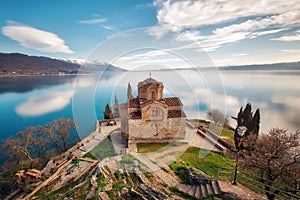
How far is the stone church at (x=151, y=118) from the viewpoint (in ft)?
50.8

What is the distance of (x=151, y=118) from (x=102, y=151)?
19.3 feet

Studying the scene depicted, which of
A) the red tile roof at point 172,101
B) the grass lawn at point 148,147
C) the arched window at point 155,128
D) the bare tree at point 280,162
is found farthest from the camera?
the red tile roof at point 172,101

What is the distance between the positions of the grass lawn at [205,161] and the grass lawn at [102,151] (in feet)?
21.1

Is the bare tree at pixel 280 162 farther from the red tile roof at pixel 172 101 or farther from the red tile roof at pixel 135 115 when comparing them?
the red tile roof at pixel 135 115

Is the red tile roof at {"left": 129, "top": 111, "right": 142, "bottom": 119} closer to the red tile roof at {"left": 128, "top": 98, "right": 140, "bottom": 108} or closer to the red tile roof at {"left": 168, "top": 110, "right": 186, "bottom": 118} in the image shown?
the red tile roof at {"left": 128, "top": 98, "right": 140, "bottom": 108}

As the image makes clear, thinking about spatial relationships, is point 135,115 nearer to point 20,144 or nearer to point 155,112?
point 155,112

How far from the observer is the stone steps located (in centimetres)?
744

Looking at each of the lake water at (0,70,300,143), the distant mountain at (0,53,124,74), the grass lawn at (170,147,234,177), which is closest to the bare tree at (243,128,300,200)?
the grass lawn at (170,147,234,177)

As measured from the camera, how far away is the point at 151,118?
51.1 feet

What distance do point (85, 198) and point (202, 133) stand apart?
14.5 m

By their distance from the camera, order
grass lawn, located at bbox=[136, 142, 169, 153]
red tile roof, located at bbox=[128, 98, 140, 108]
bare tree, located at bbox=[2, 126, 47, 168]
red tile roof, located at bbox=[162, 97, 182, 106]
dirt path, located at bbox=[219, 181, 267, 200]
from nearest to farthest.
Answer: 1. dirt path, located at bbox=[219, 181, 267, 200]
2. grass lawn, located at bbox=[136, 142, 169, 153]
3. red tile roof, located at bbox=[128, 98, 140, 108]
4. bare tree, located at bbox=[2, 126, 47, 168]
5. red tile roof, located at bbox=[162, 97, 182, 106]

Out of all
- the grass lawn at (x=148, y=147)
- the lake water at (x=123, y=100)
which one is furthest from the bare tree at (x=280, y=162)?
the grass lawn at (x=148, y=147)

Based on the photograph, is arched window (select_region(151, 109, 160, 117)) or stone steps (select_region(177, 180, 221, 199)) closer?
stone steps (select_region(177, 180, 221, 199))

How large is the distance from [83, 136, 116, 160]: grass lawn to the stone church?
1.92m
